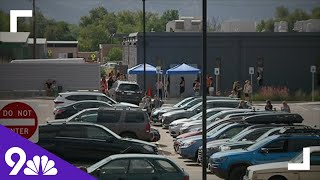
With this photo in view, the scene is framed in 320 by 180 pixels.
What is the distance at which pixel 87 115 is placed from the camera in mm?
24062

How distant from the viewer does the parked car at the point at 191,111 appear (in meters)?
29.1

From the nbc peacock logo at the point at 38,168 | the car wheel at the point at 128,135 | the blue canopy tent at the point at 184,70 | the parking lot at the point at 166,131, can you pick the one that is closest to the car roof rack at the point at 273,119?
the parking lot at the point at 166,131

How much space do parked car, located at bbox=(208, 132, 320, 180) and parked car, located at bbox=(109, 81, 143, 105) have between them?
952 inches

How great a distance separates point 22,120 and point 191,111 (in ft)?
58.2

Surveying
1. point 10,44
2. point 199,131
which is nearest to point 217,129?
point 199,131

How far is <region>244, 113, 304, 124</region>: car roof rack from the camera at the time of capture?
22672mm

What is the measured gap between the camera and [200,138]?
20.7 meters

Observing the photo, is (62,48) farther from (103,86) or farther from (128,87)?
(128,87)

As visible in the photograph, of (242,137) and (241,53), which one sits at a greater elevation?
(241,53)

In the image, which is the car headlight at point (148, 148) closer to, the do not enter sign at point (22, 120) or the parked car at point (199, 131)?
the parked car at point (199, 131)

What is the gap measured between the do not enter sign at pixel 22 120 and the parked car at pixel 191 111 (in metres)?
17.3

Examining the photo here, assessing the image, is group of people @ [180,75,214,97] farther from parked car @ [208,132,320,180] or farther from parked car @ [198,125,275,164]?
parked car @ [208,132,320,180]

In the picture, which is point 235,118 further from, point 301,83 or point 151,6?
point 151,6

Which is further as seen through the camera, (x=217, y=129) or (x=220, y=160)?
(x=217, y=129)
